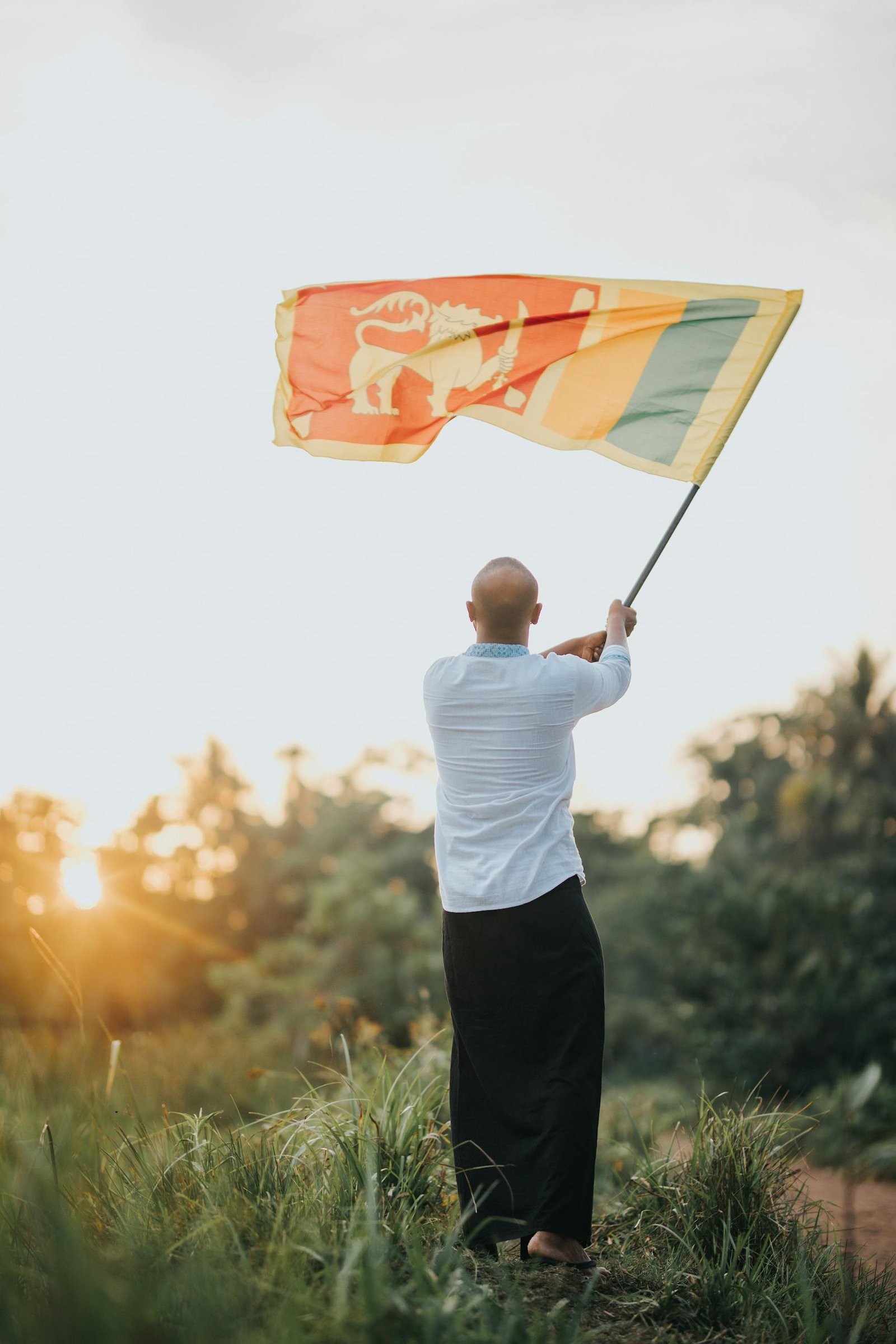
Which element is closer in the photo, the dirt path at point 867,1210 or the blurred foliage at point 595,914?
the dirt path at point 867,1210

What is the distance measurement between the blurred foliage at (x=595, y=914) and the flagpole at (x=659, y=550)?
5.86 feet

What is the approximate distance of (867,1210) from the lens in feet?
26.0

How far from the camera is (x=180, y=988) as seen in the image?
106 feet

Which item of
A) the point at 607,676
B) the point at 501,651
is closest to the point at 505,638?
the point at 501,651

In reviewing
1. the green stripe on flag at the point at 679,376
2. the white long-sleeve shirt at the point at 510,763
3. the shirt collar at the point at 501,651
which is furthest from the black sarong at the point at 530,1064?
the green stripe on flag at the point at 679,376

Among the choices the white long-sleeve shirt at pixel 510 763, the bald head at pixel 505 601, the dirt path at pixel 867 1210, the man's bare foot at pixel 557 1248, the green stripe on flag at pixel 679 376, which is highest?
the green stripe on flag at pixel 679 376

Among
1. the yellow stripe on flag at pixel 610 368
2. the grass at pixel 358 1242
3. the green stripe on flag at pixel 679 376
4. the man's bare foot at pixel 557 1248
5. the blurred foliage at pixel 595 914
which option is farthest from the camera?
the blurred foliage at pixel 595 914

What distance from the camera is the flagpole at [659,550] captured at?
165 inches

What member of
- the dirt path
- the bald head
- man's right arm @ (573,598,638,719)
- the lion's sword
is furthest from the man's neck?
the dirt path

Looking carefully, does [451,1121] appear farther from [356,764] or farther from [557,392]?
[356,764]

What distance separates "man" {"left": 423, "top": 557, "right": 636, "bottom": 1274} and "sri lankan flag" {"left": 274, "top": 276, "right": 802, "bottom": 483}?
4.82 ft

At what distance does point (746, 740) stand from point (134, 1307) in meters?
39.7

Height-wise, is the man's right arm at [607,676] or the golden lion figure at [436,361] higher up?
the golden lion figure at [436,361]

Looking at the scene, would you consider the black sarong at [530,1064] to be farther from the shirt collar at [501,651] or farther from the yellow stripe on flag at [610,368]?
the yellow stripe on flag at [610,368]
